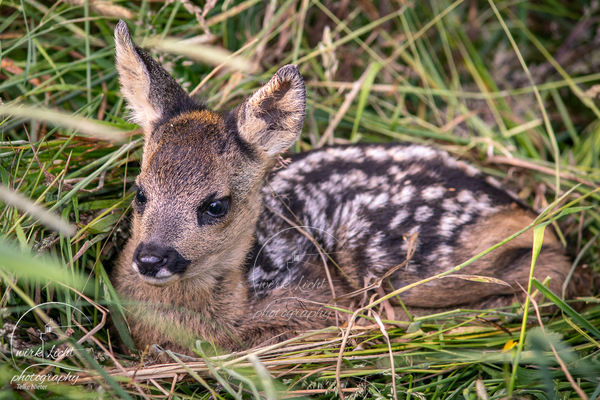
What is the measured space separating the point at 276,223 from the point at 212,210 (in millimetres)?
718

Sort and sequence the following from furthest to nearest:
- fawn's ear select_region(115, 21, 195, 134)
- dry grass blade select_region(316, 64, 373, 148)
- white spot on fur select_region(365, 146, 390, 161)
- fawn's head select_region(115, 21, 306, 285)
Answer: dry grass blade select_region(316, 64, 373, 148), white spot on fur select_region(365, 146, 390, 161), fawn's ear select_region(115, 21, 195, 134), fawn's head select_region(115, 21, 306, 285)

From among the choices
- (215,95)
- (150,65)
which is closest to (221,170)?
(150,65)

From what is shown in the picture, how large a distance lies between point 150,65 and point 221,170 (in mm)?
676

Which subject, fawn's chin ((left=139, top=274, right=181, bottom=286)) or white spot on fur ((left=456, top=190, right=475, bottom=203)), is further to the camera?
white spot on fur ((left=456, top=190, right=475, bottom=203))

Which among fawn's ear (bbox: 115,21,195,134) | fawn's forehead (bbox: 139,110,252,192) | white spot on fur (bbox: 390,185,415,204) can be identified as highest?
fawn's ear (bbox: 115,21,195,134)

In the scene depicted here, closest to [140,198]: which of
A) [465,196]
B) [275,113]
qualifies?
[275,113]

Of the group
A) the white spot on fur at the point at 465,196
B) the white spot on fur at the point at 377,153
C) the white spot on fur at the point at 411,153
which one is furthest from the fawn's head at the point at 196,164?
the white spot on fur at the point at 465,196

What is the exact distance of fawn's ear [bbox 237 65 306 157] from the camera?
2.62 m

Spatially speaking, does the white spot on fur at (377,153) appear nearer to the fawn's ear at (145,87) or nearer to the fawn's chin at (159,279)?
the fawn's ear at (145,87)

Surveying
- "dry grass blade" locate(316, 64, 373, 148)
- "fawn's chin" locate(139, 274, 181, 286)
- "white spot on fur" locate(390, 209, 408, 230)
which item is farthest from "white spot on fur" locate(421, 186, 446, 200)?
"fawn's chin" locate(139, 274, 181, 286)

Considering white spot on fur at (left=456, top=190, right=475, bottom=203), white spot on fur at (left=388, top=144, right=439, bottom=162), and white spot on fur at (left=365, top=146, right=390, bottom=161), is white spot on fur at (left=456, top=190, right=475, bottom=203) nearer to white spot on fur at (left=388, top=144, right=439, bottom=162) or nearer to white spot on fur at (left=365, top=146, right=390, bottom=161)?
white spot on fur at (left=388, top=144, right=439, bottom=162)

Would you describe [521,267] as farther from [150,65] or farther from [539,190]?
[150,65]

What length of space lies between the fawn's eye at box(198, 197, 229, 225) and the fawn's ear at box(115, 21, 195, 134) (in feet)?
1.99

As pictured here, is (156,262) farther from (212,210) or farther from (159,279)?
(212,210)
